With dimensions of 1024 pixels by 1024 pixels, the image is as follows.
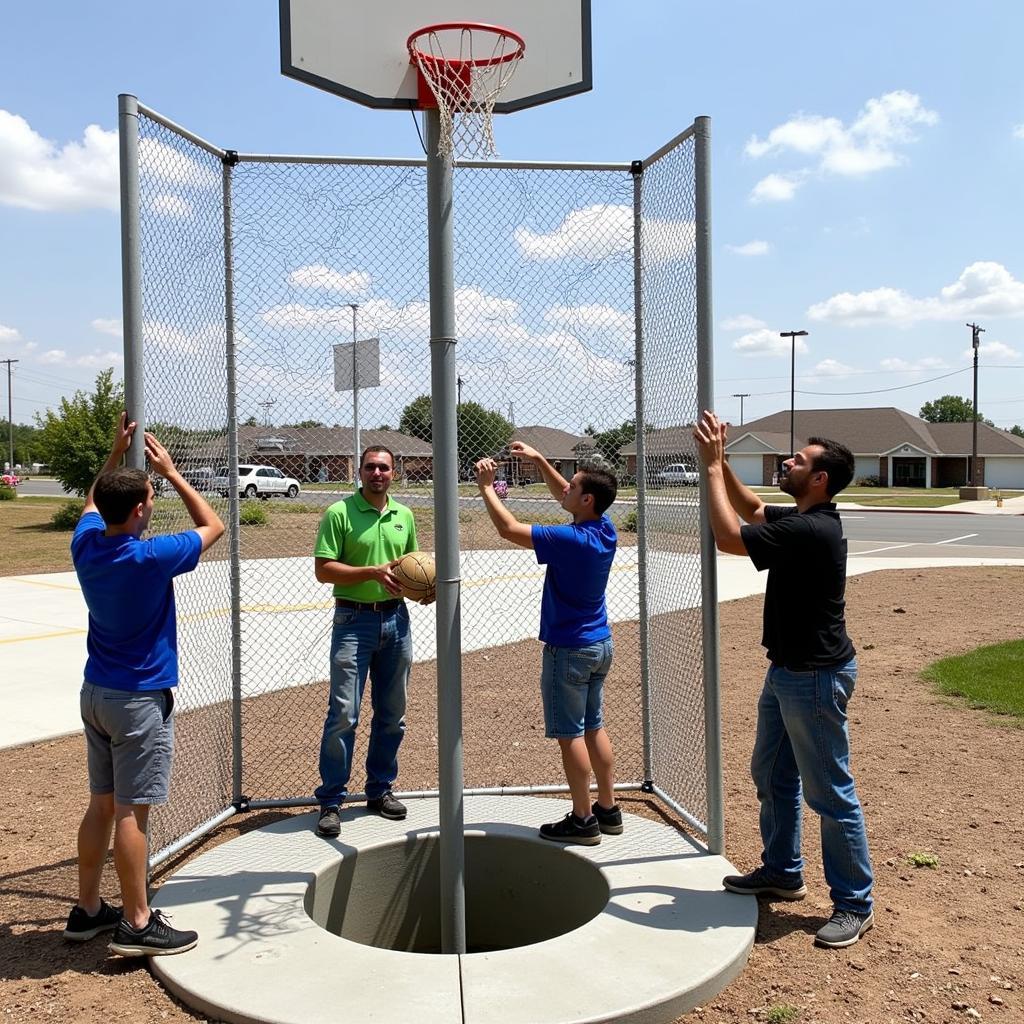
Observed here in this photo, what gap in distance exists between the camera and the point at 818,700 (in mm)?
3848

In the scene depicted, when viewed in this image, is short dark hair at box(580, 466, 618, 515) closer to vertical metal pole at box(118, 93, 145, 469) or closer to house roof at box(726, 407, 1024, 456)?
vertical metal pole at box(118, 93, 145, 469)

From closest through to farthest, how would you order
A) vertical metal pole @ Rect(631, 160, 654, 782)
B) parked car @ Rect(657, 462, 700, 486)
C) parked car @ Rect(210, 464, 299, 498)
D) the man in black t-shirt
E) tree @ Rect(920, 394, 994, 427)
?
the man in black t-shirt < parked car @ Rect(657, 462, 700, 486) < parked car @ Rect(210, 464, 299, 498) < vertical metal pole @ Rect(631, 160, 654, 782) < tree @ Rect(920, 394, 994, 427)

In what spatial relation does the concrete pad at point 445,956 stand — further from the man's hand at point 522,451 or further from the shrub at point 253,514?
the shrub at point 253,514

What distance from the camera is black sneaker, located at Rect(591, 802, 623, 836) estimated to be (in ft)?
15.8

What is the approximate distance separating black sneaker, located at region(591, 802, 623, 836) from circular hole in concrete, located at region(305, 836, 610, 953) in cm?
30

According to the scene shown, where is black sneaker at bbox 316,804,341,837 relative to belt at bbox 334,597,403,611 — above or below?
below

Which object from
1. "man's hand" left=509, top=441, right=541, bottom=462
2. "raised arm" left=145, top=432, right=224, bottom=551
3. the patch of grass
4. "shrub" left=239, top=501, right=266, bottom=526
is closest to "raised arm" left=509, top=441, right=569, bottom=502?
"man's hand" left=509, top=441, right=541, bottom=462

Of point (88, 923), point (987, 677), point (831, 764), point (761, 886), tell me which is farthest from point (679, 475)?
point (987, 677)

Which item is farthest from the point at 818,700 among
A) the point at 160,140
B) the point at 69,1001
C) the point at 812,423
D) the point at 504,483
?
the point at 812,423

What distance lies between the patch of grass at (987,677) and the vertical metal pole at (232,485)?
539 centimetres

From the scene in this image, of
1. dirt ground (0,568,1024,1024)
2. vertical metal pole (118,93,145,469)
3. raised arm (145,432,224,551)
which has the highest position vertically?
vertical metal pole (118,93,145,469)

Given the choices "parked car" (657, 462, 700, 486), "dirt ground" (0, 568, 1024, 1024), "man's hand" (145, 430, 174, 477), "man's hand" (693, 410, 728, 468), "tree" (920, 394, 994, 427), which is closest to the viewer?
"dirt ground" (0, 568, 1024, 1024)

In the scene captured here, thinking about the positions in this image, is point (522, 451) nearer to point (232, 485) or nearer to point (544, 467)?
point (544, 467)

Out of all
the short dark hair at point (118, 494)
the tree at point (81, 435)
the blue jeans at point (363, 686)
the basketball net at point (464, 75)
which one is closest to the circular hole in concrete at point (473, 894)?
the blue jeans at point (363, 686)
